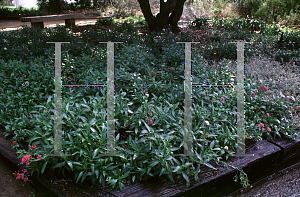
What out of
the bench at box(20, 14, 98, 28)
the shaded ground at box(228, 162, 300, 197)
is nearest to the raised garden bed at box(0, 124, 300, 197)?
the shaded ground at box(228, 162, 300, 197)

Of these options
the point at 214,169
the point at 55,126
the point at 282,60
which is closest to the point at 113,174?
the point at 55,126

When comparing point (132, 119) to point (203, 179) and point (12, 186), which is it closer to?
point (203, 179)

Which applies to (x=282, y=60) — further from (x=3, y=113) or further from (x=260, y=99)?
(x=3, y=113)

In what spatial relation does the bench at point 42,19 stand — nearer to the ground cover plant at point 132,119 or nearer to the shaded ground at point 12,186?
the ground cover plant at point 132,119

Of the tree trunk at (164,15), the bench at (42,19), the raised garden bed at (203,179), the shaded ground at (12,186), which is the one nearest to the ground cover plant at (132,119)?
the raised garden bed at (203,179)

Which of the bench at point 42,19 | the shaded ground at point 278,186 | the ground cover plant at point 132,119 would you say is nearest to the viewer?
the ground cover plant at point 132,119

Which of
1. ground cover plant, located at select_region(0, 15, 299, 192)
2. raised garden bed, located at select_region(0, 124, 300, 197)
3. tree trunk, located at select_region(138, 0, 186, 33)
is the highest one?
tree trunk, located at select_region(138, 0, 186, 33)

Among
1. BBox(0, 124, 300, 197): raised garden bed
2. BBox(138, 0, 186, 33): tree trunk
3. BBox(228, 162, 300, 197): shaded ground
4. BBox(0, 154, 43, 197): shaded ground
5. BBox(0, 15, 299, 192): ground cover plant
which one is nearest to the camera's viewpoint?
BBox(0, 124, 300, 197): raised garden bed

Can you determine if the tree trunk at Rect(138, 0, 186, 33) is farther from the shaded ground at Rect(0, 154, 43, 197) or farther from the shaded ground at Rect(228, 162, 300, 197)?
the shaded ground at Rect(0, 154, 43, 197)

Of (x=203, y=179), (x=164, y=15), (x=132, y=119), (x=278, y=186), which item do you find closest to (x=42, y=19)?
(x=164, y=15)

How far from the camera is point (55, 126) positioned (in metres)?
2.16

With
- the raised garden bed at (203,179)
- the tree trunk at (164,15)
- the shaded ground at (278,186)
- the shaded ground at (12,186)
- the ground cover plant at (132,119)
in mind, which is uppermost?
the tree trunk at (164,15)

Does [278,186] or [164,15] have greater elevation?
[164,15]

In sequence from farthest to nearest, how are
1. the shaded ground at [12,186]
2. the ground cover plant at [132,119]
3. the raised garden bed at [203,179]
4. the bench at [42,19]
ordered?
the bench at [42,19]
the shaded ground at [12,186]
the ground cover plant at [132,119]
the raised garden bed at [203,179]
